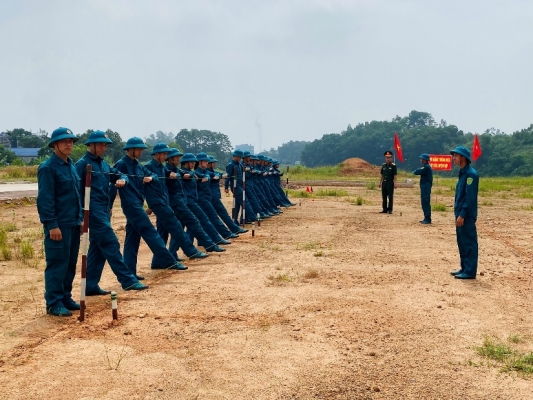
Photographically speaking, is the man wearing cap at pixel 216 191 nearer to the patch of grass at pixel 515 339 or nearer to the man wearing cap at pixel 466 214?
the man wearing cap at pixel 466 214

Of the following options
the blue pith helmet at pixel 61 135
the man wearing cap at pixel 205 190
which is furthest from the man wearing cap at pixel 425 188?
the blue pith helmet at pixel 61 135

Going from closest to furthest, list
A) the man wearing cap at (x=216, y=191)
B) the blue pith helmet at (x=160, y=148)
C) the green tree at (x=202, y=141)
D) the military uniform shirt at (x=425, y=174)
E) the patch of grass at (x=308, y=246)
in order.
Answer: the blue pith helmet at (x=160, y=148) < the patch of grass at (x=308, y=246) < the man wearing cap at (x=216, y=191) < the military uniform shirt at (x=425, y=174) < the green tree at (x=202, y=141)

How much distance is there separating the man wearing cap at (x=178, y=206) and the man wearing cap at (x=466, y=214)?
4608 millimetres

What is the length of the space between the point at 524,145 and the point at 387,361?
95676 mm

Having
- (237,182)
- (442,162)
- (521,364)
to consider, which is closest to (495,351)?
(521,364)

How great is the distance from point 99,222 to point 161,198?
211 cm

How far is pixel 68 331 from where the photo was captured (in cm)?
586

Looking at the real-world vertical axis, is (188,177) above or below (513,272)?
above

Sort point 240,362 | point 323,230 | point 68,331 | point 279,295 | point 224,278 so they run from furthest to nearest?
point 323,230, point 224,278, point 279,295, point 68,331, point 240,362

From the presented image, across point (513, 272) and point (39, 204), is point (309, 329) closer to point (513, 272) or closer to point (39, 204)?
point (39, 204)

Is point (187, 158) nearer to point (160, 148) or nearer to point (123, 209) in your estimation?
point (160, 148)

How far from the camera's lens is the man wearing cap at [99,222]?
728 cm

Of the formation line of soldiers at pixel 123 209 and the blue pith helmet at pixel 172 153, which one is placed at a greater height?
the blue pith helmet at pixel 172 153

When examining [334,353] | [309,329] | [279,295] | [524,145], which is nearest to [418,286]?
[279,295]
